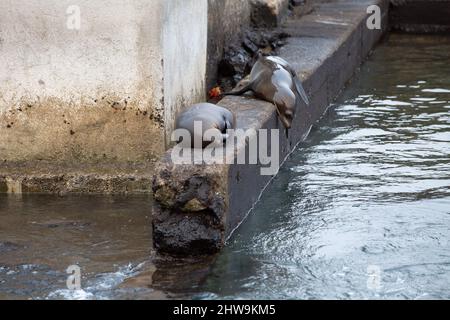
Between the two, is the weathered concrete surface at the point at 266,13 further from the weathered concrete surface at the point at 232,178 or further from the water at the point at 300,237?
the water at the point at 300,237

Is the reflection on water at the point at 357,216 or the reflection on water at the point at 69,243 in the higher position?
the reflection on water at the point at 357,216

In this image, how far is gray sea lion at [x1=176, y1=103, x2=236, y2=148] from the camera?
19.7ft

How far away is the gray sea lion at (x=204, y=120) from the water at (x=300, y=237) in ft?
2.04

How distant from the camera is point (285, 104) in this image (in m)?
7.28

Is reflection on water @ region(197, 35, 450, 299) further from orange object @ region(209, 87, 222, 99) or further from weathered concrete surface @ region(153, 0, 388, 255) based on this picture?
orange object @ region(209, 87, 222, 99)

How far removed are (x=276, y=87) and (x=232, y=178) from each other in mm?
1579

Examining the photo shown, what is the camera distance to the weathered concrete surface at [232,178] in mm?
5652

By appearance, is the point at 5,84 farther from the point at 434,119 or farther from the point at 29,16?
the point at 434,119

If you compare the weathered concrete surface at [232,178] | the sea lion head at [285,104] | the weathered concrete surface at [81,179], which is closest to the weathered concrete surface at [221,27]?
the weathered concrete surface at [232,178]

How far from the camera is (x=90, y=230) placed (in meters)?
6.30

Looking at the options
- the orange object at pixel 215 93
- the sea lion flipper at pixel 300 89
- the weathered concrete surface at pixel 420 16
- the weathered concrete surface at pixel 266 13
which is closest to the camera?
the sea lion flipper at pixel 300 89

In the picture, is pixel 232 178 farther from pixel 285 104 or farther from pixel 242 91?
pixel 242 91

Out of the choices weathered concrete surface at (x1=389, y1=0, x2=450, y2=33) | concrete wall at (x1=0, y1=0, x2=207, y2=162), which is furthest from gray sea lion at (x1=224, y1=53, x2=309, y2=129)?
weathered concrete surface at (x1=389, y1=0, x2=450, y2=33)

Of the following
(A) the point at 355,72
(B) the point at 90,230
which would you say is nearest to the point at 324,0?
(A) the point at 355,72
